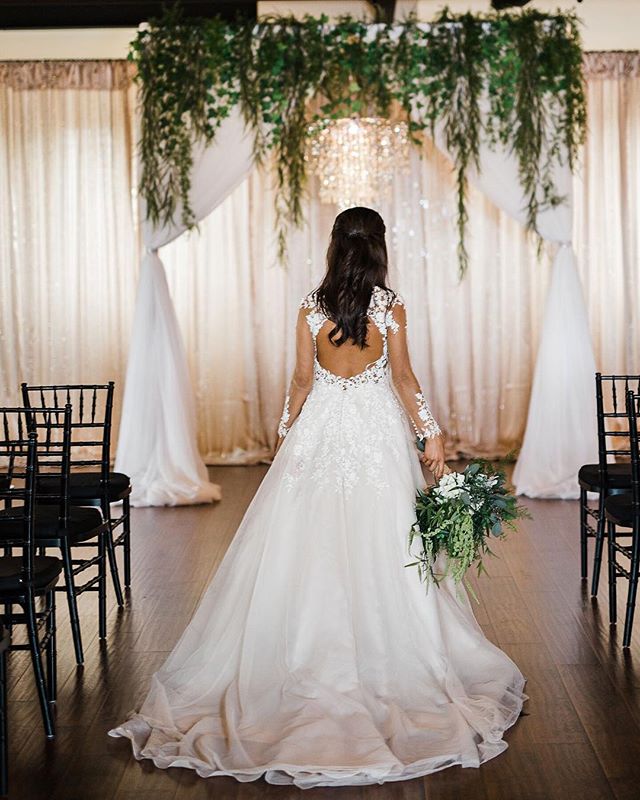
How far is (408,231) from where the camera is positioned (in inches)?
365

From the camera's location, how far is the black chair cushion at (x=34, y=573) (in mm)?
3311

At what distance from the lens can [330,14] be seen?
848cm

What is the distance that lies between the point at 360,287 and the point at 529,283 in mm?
5944

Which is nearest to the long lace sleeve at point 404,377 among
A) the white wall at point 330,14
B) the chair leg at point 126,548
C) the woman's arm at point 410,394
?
the woman's arm at point 410,394

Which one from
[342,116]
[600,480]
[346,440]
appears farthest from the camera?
[342,116]

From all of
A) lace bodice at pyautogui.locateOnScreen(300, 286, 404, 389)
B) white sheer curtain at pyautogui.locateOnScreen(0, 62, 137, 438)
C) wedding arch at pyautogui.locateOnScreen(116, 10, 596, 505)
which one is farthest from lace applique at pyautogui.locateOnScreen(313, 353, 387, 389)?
white sheer curtain at pyautogui.locateOnScreen(0, 62, 137, 438)

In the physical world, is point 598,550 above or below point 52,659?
above

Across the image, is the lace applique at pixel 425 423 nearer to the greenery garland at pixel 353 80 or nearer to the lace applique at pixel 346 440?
the lace applique at pixel 346 440

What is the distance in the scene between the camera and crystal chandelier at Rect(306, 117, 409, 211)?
754 centimetres

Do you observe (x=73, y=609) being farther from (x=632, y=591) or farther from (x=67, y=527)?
(x=632, y=591)

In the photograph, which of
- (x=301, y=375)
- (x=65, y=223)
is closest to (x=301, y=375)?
(x=301, y=375)

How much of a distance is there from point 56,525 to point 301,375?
1.10 metres

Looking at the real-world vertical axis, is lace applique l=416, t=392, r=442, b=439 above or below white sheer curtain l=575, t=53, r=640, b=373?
below

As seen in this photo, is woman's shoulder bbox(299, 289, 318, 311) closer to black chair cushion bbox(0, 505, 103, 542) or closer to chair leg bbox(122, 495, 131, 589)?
black chair cushion bbox(0, 505, 103, 542)
